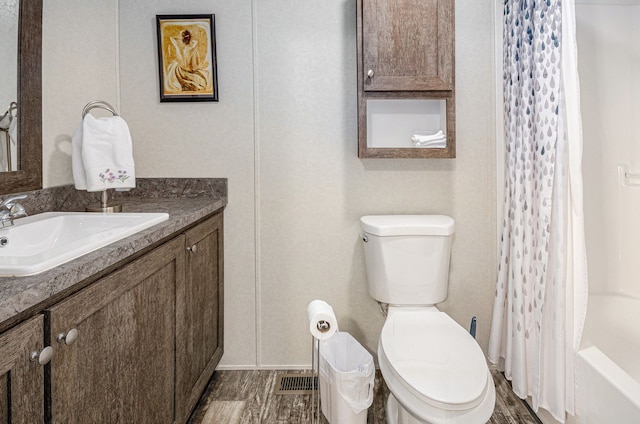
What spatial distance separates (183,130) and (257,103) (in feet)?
1.30

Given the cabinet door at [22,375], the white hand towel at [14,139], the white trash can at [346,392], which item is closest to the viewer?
the cabinet door at [22,375]

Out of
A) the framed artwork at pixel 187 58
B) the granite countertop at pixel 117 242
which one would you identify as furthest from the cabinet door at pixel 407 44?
the granite countertop at pixel 117 242

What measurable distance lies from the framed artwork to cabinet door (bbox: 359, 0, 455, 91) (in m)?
0.76

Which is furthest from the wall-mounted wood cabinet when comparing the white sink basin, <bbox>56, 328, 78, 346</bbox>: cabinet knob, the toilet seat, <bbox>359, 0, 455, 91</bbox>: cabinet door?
<bbox>56, 328, 78, 346</bbox>: cabinet knob

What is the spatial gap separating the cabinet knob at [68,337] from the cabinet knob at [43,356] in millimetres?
33

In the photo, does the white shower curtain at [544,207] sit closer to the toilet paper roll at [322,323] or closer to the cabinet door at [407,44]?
the cabinet door at [407,44]

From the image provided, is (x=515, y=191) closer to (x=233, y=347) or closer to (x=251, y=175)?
(x=251, y=175)

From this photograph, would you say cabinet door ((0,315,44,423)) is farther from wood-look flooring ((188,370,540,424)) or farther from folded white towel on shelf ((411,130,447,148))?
folded white towel on shelf ((411,130,447,148))

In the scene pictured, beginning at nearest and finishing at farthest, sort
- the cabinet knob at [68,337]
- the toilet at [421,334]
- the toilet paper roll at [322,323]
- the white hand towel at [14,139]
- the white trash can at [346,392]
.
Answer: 1. the cabinet knob at [68,337]
2. the toilet at [421,334]
3. the white hand towel at [14,139]
4. the toilet paper roll at [322,323]
5. the white trash can at [346,392]

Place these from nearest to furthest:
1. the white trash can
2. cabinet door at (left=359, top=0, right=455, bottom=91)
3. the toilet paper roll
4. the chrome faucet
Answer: the chrome faucet → the toilet paper roll → the white trash can → cabinet door at (left=359, top=0, right=455, bottom=91)

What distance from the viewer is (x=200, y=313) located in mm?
1957

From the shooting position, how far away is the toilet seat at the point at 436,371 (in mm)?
1376

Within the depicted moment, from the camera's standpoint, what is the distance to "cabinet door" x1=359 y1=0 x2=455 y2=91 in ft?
6.77

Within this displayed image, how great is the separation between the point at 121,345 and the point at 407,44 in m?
1.67
